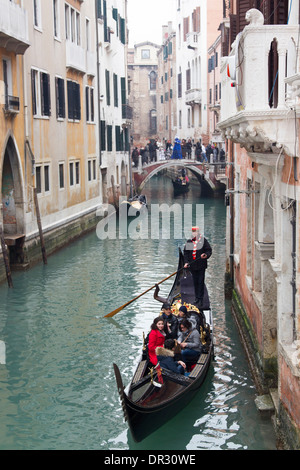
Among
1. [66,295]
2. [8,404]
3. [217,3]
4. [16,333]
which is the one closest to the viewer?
[8,404]

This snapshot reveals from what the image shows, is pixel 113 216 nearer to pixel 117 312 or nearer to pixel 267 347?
pixel 117 312

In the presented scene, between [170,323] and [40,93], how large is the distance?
10061 millimetres

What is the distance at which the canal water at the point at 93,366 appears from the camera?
7289 millimetres

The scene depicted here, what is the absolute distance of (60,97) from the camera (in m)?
19.7

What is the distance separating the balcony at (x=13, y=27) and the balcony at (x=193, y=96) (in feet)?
80.7

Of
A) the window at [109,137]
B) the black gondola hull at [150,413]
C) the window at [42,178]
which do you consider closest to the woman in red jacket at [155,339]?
the black gondola hull at [150,413]

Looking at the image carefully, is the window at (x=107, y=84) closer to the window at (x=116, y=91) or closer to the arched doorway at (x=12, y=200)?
the window at (x=116, y=91)

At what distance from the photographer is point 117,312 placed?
476 inches

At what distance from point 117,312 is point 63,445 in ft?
16.4

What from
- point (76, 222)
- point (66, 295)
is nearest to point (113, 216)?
point (76, 222)

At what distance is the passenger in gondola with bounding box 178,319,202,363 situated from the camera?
8320 millimetres

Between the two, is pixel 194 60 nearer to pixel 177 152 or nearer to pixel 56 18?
pixel 177 152

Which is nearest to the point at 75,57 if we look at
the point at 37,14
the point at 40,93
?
the point at 37,14
